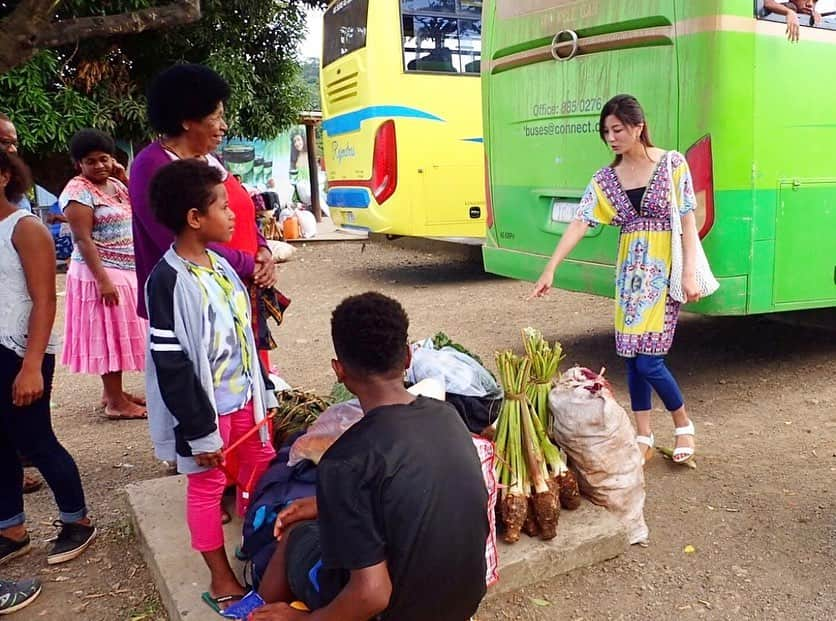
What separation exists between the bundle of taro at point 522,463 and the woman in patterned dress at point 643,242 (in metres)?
0.75

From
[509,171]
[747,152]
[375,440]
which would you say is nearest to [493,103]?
[509,171]

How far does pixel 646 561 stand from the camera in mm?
2918

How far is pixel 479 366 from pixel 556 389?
328 mm

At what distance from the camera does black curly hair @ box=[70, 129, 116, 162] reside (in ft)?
14.1

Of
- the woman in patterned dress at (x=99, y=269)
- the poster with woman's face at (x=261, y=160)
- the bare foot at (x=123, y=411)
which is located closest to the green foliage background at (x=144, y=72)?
the poster with woman's face at (x=261, y=160)

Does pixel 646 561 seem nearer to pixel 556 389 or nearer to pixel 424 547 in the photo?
pixel 556 389

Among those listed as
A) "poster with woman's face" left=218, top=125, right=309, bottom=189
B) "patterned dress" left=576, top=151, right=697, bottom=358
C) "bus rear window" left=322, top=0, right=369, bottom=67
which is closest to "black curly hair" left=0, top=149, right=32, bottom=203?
"patterned dress" left=576, top=151, right=697, bottom=358

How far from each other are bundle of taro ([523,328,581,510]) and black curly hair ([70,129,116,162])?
2753 millimetres

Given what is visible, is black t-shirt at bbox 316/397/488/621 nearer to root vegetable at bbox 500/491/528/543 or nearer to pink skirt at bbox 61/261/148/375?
root vegetable at bbox 500/491/528/543

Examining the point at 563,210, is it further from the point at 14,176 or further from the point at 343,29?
the point at 343,29

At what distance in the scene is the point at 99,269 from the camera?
4.33 meters

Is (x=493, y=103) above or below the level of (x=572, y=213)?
above

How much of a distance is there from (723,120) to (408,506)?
298 centimetres

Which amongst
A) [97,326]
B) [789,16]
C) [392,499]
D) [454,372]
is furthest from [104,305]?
[789,16]
